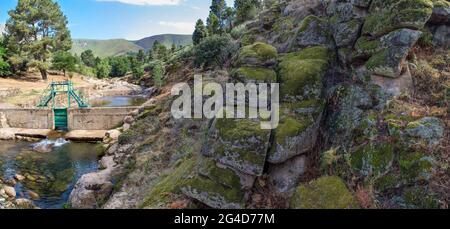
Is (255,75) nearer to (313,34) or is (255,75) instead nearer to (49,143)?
(313,34)

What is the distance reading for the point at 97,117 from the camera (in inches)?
1287

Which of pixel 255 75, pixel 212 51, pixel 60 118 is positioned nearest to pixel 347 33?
pixel 255 75

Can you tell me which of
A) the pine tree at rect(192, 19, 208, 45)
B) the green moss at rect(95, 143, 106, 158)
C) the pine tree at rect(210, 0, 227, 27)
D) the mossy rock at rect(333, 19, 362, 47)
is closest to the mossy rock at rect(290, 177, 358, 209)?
the mossy rock at rect(333, 19, 362, 47)

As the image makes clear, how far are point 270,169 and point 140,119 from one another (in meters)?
18.3

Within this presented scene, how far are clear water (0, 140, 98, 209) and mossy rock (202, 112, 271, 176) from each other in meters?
10.4

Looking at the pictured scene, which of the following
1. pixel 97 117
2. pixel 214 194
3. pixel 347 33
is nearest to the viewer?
pixel 214 194

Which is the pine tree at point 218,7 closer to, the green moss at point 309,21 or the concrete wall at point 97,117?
the concrete wall at point 97,117

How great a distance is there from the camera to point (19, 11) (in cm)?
6162

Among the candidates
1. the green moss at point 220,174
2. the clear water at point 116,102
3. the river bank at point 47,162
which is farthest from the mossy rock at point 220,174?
the clear water at point 116,102

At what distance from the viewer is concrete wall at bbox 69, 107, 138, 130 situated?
32.5m

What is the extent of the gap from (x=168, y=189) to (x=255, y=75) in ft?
16.0
